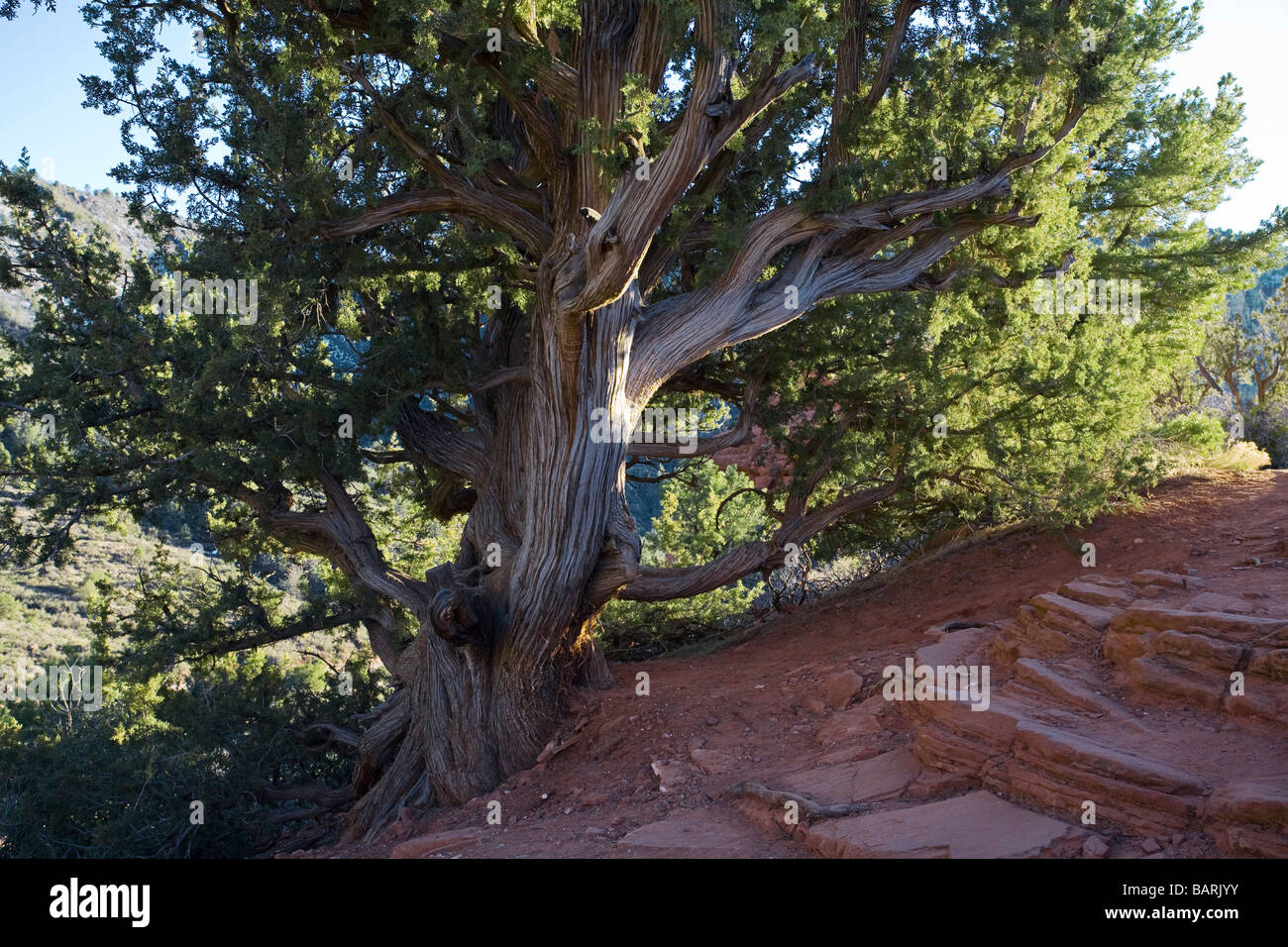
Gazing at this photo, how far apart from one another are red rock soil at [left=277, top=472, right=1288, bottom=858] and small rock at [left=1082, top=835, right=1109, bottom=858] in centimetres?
6

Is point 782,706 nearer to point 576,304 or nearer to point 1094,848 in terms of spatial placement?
point 1094,848

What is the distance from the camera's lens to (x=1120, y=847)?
168 inches

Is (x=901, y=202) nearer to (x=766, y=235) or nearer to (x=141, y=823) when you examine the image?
(x=766, y=235)

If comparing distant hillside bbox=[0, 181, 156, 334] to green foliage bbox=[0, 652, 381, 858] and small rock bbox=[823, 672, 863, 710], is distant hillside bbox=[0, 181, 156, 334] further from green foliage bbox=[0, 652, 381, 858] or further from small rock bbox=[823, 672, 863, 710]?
small rock bbox=[823, 672, 863, 710]

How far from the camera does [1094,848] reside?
13.9ft

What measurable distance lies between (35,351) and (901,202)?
24.1ft

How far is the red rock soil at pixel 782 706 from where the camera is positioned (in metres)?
5.78

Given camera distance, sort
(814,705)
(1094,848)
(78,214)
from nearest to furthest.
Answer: (1094,848) < (814,705) < (78,214)

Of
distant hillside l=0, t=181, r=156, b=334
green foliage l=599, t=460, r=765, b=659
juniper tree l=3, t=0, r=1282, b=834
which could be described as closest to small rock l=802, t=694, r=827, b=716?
juniper tree l=3, t=0, r=1282, b=834

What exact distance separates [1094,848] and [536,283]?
19.1 ft

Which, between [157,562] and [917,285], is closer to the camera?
[917,285]

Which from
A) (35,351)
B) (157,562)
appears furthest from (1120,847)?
(157,562)

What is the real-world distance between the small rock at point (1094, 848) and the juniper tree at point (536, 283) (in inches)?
155

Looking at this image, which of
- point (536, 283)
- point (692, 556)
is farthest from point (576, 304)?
point (692, 556)
